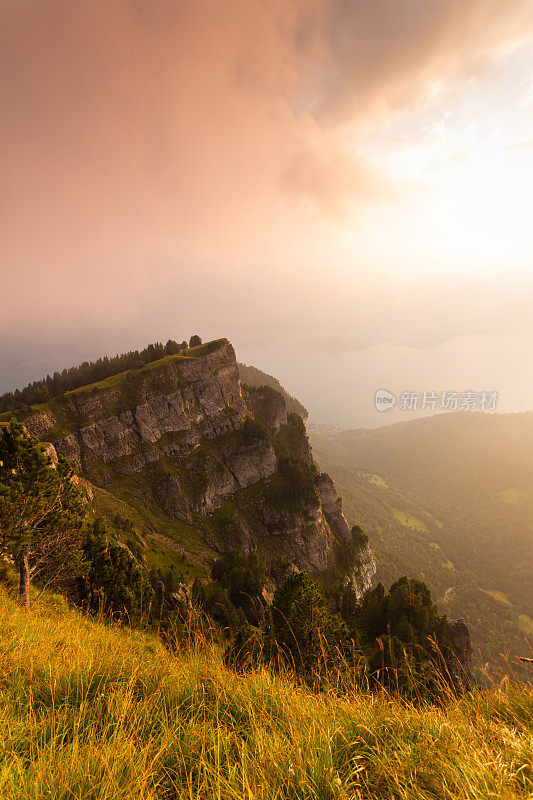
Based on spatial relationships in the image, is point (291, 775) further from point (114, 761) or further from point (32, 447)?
point (32, 447)

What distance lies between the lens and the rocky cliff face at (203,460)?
7862 cm

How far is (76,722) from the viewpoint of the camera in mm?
3963

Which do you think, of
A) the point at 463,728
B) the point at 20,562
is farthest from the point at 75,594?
the point at 463,728

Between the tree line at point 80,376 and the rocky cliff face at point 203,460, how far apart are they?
21.8 ft

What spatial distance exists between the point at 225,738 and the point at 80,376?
110979 millimetres

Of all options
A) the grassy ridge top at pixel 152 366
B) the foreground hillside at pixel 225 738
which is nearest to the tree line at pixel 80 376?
the grassy ridge top at pixel 152 366

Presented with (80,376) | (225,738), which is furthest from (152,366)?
(225,738)

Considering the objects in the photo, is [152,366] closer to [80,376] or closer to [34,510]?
[80,376]

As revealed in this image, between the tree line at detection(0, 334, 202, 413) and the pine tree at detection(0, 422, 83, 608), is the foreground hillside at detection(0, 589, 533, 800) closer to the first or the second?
the pine tree at detection(0, 422, 83, 608)

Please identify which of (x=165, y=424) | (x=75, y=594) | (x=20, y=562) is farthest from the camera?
(x=165, y=424)

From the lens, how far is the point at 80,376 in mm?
98312

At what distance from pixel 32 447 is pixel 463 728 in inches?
688

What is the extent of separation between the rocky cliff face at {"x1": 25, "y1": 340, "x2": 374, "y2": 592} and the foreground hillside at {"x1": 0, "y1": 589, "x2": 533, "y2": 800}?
7620 centimetres

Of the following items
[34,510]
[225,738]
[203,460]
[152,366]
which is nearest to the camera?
[225,738]
